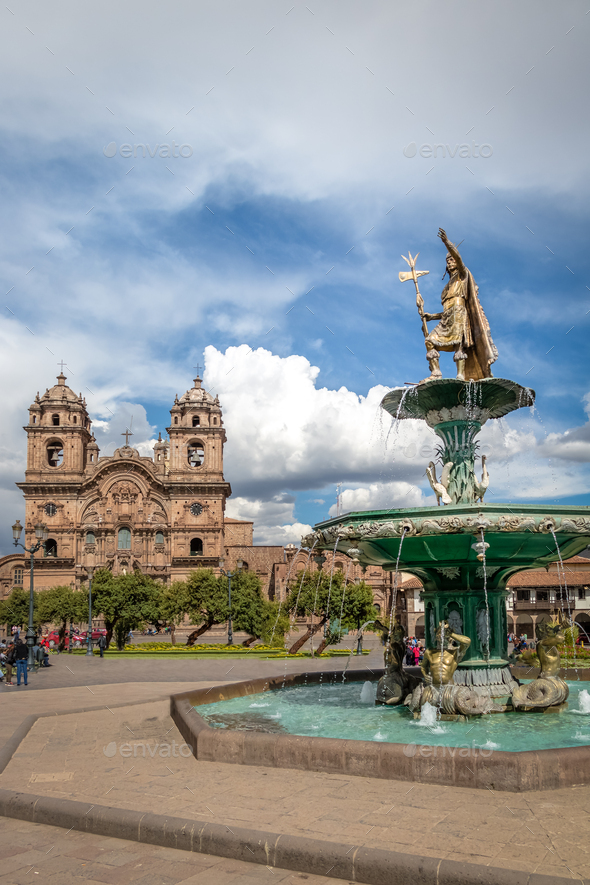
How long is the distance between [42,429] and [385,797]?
5892 centimetres

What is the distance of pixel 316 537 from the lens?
8797 mm

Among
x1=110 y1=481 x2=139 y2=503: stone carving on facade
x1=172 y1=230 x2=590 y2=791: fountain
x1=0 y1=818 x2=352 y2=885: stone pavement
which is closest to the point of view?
x1=0 y1=818 x2=352 y2=885: stone pavement

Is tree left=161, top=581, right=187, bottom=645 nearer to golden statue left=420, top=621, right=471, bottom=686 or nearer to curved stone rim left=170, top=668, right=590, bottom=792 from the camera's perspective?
golden statue left=420, top=621, right=471, bottom=686

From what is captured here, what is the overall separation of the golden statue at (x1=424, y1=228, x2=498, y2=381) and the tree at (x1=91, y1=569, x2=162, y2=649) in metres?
27.3

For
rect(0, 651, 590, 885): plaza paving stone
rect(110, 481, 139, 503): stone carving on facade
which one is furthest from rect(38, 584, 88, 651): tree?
rect(0, 651, 590, 885): plaza paving stone

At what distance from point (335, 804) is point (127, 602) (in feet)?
101

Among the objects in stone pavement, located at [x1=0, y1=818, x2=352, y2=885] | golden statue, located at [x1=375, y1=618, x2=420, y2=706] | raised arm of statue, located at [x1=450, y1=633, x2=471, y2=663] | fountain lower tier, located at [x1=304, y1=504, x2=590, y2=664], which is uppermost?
fountain lower tier, located at [x1=304, y1=504, x2=590, y2=664]

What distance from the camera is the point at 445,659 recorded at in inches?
311

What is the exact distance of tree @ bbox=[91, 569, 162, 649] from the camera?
3341 cm

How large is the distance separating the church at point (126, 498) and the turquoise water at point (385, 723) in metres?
48.2

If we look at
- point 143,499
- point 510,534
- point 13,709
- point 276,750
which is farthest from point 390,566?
point 143,499

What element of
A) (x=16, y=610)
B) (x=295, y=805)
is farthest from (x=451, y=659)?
(x=16, y=610)

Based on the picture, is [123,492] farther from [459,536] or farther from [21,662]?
[459,536]

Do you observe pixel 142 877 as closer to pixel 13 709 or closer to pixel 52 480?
pixel 13 709
